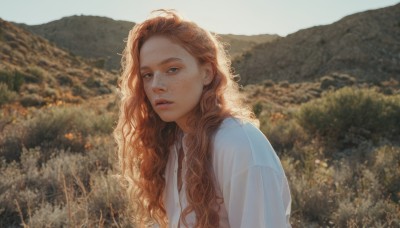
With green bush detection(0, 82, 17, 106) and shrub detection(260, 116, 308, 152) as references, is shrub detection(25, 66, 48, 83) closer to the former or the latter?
green bush detection(0, 82, 17, 106)

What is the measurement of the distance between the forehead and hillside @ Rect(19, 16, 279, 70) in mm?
54812

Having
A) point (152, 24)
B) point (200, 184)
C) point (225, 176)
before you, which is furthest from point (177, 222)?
point (152, 24)

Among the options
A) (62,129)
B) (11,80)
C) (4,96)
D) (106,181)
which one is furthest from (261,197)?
(11,80)

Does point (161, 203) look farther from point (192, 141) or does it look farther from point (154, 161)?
point (192, 141)

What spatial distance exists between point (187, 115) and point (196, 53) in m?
0.33

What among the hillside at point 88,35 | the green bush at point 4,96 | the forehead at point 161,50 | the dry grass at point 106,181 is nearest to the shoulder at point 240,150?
the forehead at point 161,50

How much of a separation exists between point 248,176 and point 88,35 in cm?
6826

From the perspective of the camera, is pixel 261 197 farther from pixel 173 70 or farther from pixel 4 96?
pixel 4 96

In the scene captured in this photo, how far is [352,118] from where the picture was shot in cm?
825

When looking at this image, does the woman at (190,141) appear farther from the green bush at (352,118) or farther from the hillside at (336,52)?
the hillside at (336,52)

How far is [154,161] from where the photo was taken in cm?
237

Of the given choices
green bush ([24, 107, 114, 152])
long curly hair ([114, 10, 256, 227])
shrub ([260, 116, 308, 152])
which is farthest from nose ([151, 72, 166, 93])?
shrub ([260, 116, 308, 152])

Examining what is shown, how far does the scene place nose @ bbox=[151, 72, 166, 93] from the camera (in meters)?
2.03

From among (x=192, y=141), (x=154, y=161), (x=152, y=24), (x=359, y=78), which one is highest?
(x=152, y=24)
